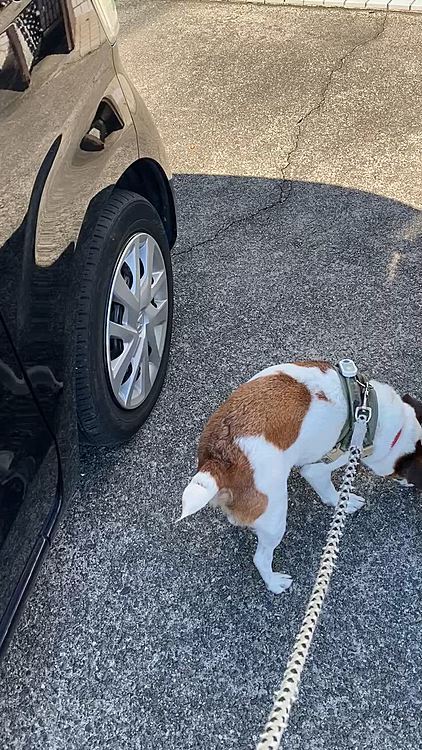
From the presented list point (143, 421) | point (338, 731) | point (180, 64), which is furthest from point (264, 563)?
point (180, 64)

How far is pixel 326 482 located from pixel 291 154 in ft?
9.38

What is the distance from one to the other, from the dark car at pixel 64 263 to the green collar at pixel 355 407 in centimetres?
88

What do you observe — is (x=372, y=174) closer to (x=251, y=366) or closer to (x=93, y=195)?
(x=251, y=366)

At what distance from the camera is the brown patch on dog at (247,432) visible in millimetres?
2141

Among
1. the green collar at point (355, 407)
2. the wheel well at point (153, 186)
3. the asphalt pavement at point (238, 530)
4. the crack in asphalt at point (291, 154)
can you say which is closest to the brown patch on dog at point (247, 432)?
the green collar at point (355, 407)

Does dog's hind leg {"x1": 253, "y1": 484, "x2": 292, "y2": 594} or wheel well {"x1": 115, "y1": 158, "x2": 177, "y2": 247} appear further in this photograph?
wheel well {"x1": 115, "y1": 158, "x2": 177, "y2": 247}

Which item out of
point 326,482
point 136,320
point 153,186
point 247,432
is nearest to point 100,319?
point 136,320

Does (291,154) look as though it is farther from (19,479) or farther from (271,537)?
(19,479)

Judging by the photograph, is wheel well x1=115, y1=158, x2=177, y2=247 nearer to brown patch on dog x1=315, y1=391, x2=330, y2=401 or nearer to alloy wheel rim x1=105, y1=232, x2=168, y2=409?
alloy wheel rim x1=105, y1=232, x2=168, y2=409

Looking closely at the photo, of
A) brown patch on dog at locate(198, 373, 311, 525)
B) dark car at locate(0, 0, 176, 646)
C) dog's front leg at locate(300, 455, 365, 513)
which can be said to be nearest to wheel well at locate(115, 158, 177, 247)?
dark car at locate(0, 0, 176, 646)

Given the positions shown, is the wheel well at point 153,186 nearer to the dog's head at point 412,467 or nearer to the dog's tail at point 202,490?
the dog's tail at point 202,490

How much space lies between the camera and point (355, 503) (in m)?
2.61

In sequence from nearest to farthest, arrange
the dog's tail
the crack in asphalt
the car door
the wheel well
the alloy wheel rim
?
the car door, the dog's tail, the alloy wheel rim, the wheel well, the crack in asphalt

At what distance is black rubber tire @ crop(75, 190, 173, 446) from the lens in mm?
2328
